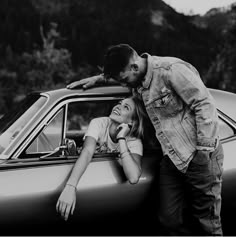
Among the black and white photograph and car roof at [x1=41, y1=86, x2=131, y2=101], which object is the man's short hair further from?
car roof at [x1=41, y1=86, x2=131, y2=101]

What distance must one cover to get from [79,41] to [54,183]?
1308 inches

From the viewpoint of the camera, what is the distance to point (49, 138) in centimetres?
350

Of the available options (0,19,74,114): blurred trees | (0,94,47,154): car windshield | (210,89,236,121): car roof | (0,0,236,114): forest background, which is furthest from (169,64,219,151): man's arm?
(0,19,74,114): blurred trees

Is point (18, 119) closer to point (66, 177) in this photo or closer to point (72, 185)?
point (66, 177)

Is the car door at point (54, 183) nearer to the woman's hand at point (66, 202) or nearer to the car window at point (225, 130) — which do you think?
the woman's hand at point (66, 202)

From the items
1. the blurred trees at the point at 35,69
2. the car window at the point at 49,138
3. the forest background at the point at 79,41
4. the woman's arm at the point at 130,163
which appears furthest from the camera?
the forest background at the point at 79,41

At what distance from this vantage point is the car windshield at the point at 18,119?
3.43 meters

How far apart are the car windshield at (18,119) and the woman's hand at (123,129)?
56 cm

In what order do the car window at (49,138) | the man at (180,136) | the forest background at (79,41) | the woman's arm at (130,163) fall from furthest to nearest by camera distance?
the forest background at (79,41)
the car window at (49,138)
the woman's arm at (130,163)
the man at (180,136)

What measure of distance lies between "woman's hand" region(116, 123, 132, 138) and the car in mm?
148

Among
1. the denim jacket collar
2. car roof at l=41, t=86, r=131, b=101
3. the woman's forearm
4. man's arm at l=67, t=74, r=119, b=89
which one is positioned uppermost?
the denim jacket collar

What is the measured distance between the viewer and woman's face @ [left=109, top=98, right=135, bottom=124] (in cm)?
346

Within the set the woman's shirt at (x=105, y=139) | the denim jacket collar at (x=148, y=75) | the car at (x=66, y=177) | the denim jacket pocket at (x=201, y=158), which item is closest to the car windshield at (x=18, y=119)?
→ the car at (x=66, y=177)

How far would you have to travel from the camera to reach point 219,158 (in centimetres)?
326
